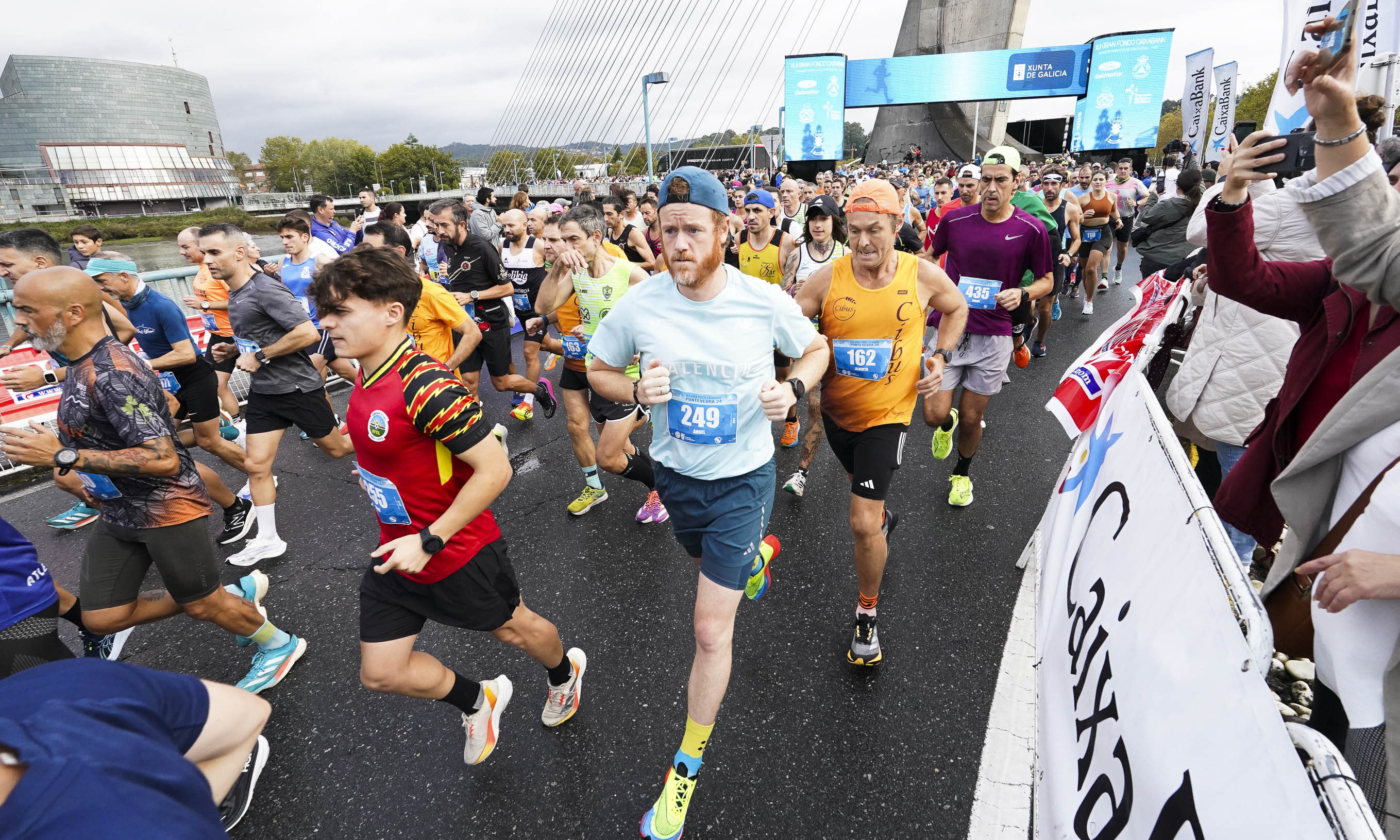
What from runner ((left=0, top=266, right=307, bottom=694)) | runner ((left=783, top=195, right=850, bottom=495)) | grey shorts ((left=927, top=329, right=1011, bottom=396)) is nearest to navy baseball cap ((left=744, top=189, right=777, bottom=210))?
runner ((left=783, top=195, right=850, bottom=495))

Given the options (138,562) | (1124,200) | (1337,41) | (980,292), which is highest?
(1337,41)

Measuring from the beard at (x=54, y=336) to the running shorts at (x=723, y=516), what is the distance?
8.03 ft

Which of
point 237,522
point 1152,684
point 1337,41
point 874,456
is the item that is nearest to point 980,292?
point 874,456

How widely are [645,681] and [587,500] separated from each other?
6.04 ft

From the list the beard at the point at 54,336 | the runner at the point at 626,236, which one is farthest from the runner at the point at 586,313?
the beard at the point at 54,336

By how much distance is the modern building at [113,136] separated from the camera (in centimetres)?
7744

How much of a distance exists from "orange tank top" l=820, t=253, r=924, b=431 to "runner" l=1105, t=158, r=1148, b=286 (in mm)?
10959

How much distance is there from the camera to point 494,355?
19.3ft

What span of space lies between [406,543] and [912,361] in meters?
2.38

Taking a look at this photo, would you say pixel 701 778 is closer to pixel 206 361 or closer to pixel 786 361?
pixel 786 361

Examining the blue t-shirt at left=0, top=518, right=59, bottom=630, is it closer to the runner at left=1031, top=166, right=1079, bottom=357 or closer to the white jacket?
the white jacket

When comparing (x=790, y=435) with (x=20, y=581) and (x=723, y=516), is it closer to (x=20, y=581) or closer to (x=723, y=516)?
(x=723, y=516)

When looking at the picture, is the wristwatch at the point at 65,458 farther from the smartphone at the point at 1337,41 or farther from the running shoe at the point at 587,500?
the smartphone at the point at 1337,41

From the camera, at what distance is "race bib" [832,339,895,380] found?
119 inches
